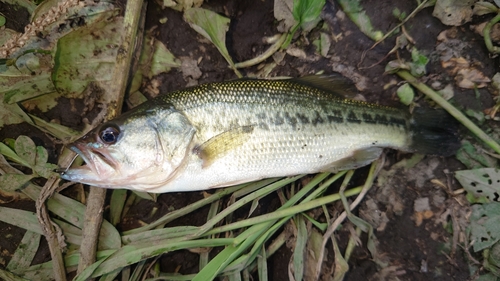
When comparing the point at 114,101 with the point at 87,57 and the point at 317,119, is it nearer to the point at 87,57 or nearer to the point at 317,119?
the point at 87,57

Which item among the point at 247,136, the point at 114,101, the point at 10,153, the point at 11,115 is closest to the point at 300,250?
the point at 247,136

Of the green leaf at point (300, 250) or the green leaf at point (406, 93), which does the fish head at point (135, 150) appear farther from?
the green leaf at point (406, 93)

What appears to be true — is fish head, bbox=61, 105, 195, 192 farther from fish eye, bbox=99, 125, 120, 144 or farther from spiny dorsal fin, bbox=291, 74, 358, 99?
spiny dorsal fin, bbox=291, 74, 358, 99

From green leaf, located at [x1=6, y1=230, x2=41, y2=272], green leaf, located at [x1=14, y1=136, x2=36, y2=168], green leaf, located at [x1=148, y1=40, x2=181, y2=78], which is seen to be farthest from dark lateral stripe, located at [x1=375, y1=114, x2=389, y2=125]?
green leaf, located at [x1=6, y1=230, x2=41, y2=272]

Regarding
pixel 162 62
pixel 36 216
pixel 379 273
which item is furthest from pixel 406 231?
pixel 36 216

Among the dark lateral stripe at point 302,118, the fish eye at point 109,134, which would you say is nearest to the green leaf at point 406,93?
the dark lateral stripe at point 302,118

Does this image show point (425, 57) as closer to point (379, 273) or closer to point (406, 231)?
point (406, 231)
